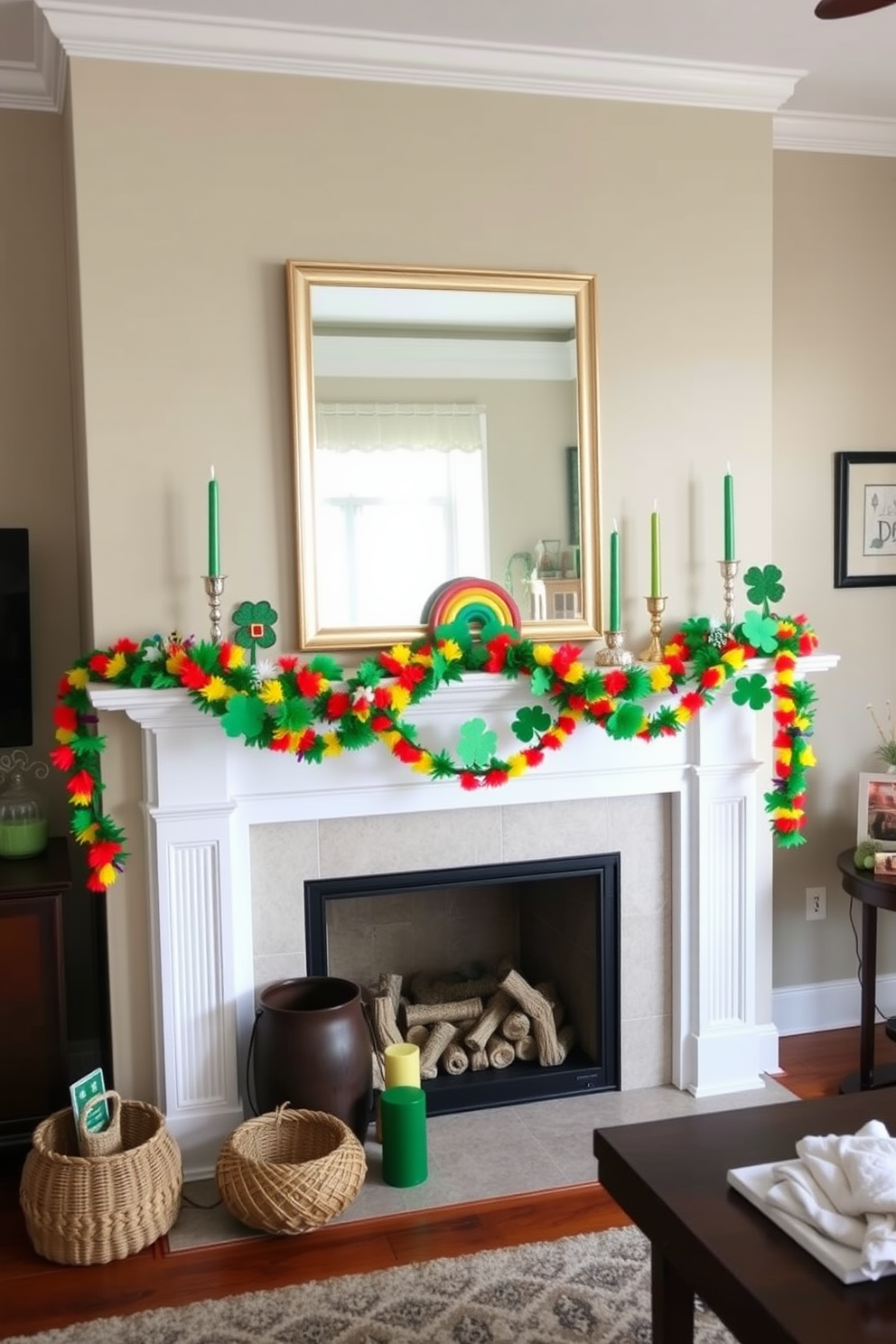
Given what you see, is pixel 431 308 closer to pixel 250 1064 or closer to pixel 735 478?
pixel 735 478

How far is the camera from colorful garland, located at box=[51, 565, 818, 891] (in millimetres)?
2779

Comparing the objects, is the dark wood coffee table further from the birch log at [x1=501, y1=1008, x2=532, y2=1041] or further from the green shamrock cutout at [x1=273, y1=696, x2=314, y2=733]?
the birch log at [x1=501, y1=1008, x2=532, y2=1041]

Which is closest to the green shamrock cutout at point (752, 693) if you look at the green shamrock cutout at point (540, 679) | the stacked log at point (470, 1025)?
the green shamrock cutout at point (540, 679)

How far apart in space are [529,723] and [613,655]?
0.30 meters

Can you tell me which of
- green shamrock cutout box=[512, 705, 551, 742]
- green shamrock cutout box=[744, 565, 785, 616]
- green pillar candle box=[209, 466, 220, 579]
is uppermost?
green pillar candle box=[209, 466, 220, 579]

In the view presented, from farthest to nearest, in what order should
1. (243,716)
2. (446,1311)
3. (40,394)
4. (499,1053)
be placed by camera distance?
(499,1053) < (40,394) < (243,716) < (446,1311)

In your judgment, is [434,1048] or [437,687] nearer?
[437,687]

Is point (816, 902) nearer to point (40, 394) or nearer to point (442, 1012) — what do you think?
point (442, 1012)

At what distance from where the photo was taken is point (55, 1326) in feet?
7.77

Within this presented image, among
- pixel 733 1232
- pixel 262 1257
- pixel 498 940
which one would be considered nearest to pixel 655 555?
pixel 498 940

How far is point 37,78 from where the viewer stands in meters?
3.08

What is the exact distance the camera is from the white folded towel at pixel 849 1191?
169 centimetres

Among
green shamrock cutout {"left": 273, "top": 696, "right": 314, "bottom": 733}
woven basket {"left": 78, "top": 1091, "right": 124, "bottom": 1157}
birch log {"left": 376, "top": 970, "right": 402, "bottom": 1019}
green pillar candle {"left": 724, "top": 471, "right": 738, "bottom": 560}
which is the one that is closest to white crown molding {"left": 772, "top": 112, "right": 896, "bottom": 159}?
green pillar candle {"left": 724, "top": 471, "right": 738, "bottom": 560}

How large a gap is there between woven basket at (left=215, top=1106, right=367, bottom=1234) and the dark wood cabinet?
52cm
